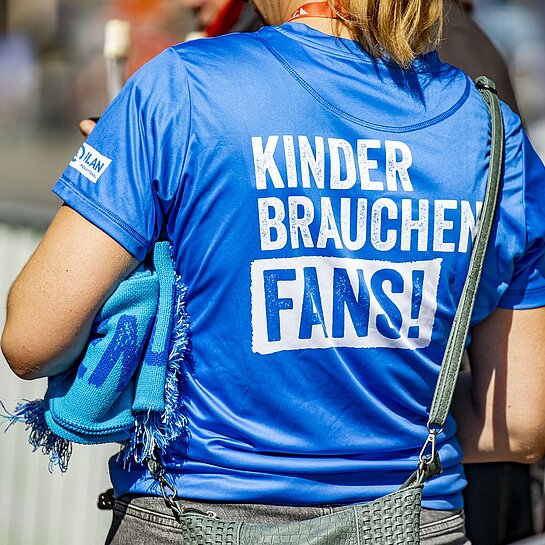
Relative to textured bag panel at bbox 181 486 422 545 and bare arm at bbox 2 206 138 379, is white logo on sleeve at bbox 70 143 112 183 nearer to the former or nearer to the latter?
bare arm at bbox 2 206 138 379

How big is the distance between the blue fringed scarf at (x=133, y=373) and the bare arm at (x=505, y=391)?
0.58m

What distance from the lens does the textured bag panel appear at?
149 cm

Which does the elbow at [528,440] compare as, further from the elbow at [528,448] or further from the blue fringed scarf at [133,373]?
the blue fringed scarf at [133,373]

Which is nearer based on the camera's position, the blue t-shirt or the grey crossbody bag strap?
the blue t-shirt

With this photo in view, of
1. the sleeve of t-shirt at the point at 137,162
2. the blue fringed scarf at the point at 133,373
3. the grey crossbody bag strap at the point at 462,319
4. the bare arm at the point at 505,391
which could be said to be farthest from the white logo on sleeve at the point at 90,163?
the bare arm at the point at 505,391

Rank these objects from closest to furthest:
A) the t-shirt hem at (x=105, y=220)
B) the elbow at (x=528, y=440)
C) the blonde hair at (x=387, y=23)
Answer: the t-shirt hem at (x=105, y=220) → the blonde hair at (x=387, y=23) → the elbow at (x=528, y=440)

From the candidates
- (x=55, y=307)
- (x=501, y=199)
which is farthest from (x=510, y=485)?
(x=55, y=307)

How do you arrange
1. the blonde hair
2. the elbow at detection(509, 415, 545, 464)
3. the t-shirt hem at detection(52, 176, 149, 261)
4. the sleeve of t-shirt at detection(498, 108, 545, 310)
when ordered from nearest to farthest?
the t-shirt hem at detection(52, 176, 149, 261), the blonde hair, the sleeve of t-shirt at detection(498, 108, 545, 310), the elbow at detection(509, 415, 545, 464)

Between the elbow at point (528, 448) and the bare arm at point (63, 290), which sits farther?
the elbow at point (528, 448)

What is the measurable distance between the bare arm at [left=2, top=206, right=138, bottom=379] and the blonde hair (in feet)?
1.73

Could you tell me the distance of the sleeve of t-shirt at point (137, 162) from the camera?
57.9 inches

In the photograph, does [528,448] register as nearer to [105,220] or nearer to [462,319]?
[462,319]

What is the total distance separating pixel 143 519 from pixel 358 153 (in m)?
0.69

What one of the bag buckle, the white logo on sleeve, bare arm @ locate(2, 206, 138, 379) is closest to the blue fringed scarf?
bare arm @ locate(2, 206, 138, 379)
